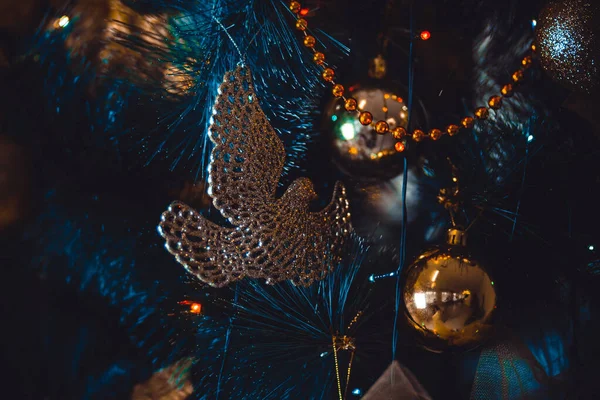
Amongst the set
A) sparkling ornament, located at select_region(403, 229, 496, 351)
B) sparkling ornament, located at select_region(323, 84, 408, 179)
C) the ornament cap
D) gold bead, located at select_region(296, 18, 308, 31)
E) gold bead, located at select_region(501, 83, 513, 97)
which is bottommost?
A: sparkling ornament, located at select_region(403, 229, 496, 351)

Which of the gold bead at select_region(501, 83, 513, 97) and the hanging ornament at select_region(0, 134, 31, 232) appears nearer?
the hanging ornament at select_region(0, 134, 31, 232)

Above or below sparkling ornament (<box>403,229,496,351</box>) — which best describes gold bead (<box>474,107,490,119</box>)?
above

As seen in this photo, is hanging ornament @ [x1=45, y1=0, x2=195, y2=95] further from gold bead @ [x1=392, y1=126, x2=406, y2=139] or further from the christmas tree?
gold bead @ [x1=392, y1=126, x2=406, y2=139]

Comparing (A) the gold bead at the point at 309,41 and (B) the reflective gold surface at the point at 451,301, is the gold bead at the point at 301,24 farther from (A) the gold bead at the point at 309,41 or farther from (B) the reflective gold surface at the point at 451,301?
(B) the reflective gold surface at the point at 451,301

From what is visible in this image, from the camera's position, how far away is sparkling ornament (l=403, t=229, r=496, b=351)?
0.44m

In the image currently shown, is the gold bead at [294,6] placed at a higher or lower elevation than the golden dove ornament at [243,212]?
higher

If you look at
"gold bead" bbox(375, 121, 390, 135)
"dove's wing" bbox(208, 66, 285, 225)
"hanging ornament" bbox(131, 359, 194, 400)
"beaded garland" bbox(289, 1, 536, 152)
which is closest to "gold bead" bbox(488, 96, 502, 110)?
"beaded garland" bbox(289, 1, 536, 152)

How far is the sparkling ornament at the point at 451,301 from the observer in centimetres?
44

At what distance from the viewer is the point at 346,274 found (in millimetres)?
485

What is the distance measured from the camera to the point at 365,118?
487 millimetres

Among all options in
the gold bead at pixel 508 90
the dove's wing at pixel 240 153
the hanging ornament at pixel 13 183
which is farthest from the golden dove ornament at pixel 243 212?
the gold bead at pixel 508 90

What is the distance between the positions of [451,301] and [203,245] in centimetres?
20

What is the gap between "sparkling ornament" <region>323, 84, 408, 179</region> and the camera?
50 cm

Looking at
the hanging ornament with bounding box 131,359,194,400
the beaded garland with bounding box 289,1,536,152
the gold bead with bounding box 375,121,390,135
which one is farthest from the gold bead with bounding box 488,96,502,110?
the hanging ornament with bounding box 131,359,194,400
